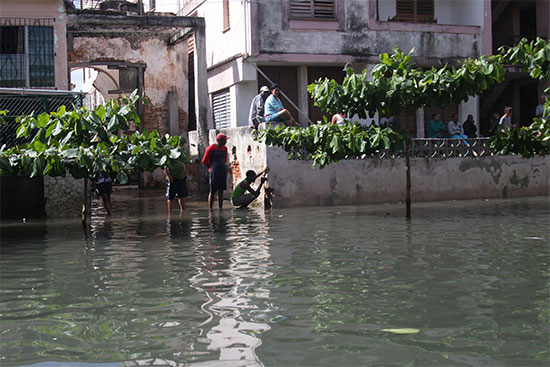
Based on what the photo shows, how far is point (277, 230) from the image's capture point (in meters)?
12.6

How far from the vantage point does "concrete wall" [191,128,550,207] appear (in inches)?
683

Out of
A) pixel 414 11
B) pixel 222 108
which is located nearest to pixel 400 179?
pixel 414 11

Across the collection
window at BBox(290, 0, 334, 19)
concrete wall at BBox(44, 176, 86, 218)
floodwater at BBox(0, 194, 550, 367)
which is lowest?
floodwater at BBox(0, 194, 550, 367)

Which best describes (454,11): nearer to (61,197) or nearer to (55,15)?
(55,15)

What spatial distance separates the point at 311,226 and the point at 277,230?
75cm

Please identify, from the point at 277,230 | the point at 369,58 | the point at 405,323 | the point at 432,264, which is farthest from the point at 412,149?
the point at 405,323

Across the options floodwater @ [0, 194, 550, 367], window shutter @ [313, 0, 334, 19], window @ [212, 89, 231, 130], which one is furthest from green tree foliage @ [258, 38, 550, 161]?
window @ [212, 89, 231, 130]

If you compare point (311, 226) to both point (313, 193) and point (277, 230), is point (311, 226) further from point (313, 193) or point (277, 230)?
point (313, 193)

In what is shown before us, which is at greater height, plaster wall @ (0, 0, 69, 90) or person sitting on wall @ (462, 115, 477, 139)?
plaster wall @ (0, 0, 69, 90)

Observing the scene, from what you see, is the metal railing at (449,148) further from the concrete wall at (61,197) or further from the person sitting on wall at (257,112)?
the concrete wall at (61,197)

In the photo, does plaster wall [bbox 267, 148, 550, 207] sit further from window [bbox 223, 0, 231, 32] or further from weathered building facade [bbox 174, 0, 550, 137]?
window [bbox 223, 0, 231, 32]

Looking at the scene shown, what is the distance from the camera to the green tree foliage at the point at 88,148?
481 inches

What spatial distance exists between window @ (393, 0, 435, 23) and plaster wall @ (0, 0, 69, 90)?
992cm

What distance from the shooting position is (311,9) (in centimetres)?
2261
